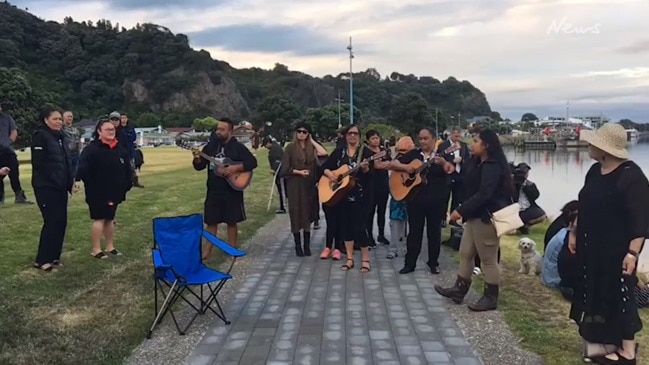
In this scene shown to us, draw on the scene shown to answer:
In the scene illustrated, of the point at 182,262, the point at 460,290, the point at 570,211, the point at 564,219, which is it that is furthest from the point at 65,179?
the point at 564,219

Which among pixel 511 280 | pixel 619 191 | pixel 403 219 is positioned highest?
pixel 619 191

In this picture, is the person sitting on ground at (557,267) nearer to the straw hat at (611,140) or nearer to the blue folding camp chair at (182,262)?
the straw hat at (611,140)

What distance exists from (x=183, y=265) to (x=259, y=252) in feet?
11.4

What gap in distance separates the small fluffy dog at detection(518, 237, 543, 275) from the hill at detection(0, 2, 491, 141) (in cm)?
7341

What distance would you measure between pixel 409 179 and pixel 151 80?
5339 inches

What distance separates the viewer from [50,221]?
6.83 meters

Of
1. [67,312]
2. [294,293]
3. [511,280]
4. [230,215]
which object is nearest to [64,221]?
[67,312]

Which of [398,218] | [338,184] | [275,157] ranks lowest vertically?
[398,218]

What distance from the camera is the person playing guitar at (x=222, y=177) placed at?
8.17 m

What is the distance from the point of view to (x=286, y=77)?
542ft

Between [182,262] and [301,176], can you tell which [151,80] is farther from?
[182,262]

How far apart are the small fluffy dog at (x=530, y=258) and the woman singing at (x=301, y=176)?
2.97 metres

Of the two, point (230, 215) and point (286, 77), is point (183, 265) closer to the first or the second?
point (230, 215)

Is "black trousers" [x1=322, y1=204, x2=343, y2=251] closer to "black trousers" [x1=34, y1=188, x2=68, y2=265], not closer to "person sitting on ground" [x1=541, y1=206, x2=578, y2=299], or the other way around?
"person sitting on ground" [x1=541, y1=206, x2=578, y2=299]
